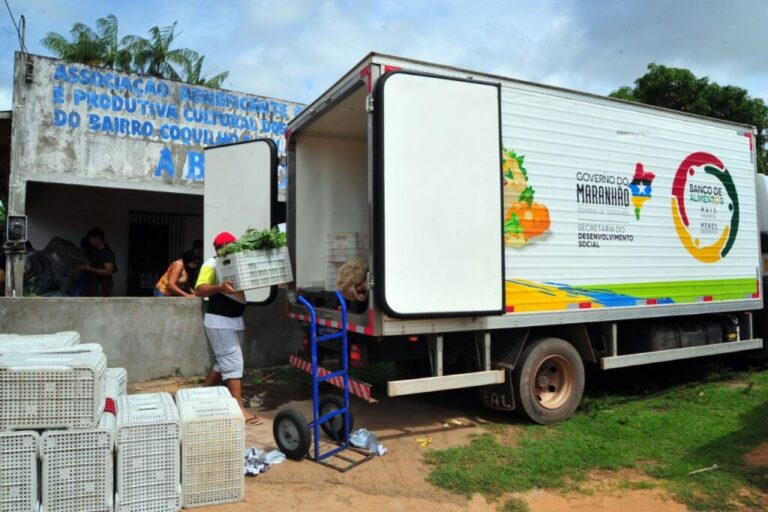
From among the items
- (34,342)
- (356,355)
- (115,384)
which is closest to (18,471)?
(115,384)

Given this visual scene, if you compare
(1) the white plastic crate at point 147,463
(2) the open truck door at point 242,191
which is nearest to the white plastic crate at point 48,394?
(1) the white plastic crate at point 147,463

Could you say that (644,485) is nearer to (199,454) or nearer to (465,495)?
(465,495)

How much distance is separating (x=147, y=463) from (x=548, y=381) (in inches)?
149

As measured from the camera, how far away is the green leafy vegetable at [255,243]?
504cm

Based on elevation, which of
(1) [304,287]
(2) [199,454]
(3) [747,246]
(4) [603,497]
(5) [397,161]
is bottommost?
(4) [603,497]

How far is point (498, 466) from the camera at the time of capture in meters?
4.43

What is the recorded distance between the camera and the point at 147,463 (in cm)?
353

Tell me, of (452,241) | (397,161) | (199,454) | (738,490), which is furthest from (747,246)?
(199,454)

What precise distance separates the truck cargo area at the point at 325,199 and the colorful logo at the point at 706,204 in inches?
140

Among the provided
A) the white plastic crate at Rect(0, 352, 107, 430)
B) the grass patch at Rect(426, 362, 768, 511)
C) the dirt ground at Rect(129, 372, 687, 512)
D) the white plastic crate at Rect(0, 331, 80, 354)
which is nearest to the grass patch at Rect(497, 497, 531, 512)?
the dirt ground at Rect(129, 372, 687, 512)

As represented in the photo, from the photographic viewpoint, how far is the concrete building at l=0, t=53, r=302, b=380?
22.5ft

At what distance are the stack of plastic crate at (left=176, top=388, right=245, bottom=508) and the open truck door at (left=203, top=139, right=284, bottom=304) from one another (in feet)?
9.93

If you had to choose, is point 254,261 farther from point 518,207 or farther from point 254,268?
point 518,207

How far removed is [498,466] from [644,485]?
1.04 m
